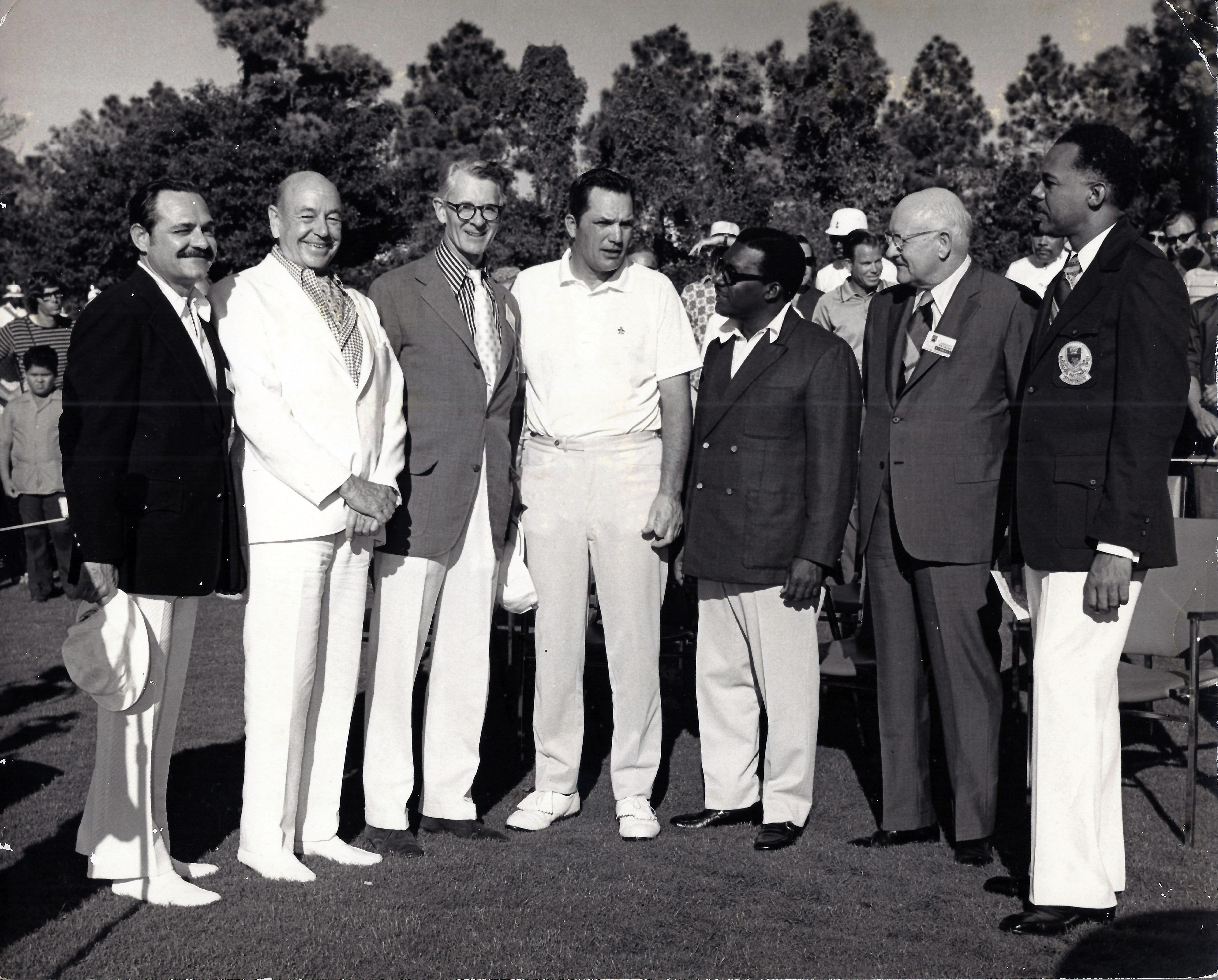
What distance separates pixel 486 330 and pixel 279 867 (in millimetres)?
2033

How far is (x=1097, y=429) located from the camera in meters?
3.76

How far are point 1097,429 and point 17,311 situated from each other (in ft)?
35.9

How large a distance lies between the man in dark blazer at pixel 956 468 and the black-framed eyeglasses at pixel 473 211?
146 cm

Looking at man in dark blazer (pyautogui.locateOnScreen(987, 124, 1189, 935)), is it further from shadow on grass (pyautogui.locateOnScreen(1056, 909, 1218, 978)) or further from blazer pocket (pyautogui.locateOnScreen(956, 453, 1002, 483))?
blazer pocket (pyautogui.locateOnScreen(956, 453, 1002, 483))

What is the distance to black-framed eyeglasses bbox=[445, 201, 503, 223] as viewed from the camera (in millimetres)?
4551

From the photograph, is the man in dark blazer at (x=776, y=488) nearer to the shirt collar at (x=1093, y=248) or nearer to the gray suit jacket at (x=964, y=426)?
the gray suit jacket at (x=964, y=426)

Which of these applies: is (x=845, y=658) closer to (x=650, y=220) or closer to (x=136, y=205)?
(x=136, y=205)

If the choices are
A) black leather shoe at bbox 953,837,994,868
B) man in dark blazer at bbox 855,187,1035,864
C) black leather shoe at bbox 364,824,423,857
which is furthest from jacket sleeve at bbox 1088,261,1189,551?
black leather shoe at bbox 364,824,423,857

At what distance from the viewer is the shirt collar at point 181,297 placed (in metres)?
3.91

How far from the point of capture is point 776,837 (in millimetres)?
4582

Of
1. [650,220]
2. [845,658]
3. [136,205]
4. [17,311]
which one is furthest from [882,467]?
[17,311]

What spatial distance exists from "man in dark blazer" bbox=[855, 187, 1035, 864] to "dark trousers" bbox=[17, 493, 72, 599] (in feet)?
25.0

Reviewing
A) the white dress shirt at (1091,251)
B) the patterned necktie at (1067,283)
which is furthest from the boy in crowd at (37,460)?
the white dress shirt at (1091,251)

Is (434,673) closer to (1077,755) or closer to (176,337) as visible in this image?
(176,337)
